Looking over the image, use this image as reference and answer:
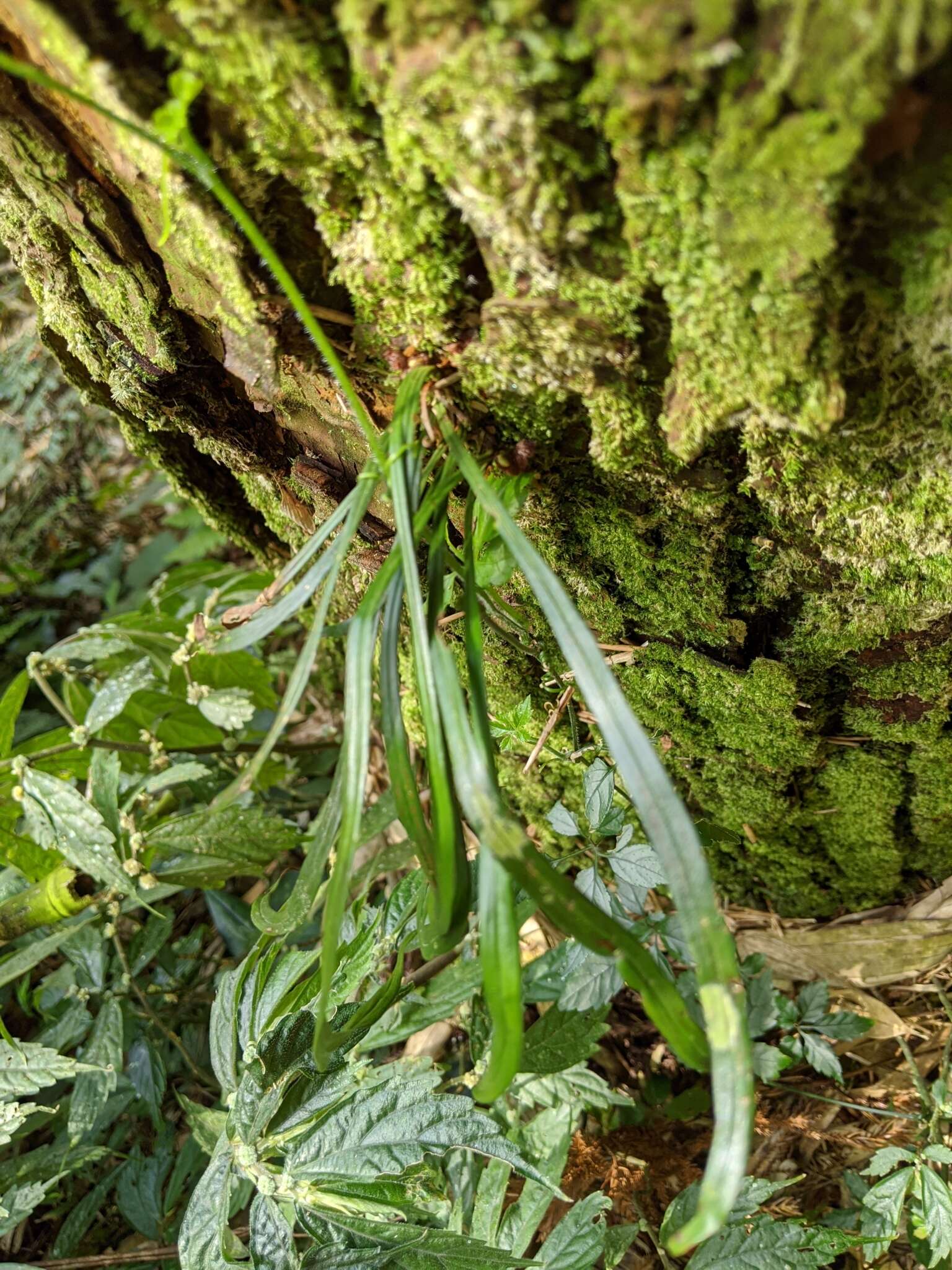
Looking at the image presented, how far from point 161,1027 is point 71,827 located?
1.67 feet

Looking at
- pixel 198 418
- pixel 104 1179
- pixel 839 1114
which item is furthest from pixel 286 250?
pixel 104 1179

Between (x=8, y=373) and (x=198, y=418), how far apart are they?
288 centimetres

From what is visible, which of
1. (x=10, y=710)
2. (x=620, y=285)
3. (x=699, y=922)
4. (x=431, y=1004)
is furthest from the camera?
(x=10, y=710)

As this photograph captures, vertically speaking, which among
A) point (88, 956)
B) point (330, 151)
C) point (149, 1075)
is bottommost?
point (149, 1075)

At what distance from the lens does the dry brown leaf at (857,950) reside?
4.43ft

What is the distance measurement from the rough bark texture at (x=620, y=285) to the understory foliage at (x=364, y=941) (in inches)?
3.0

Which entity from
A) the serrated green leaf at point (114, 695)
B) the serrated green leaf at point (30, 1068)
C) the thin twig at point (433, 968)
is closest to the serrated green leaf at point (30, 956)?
the serrated green leaf at point (30, 1068)

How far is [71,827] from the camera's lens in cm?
128

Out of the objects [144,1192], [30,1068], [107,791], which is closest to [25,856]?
[107,791]

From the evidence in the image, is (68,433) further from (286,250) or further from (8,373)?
(286,250)

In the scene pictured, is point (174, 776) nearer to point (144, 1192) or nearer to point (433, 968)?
point (433, 968)

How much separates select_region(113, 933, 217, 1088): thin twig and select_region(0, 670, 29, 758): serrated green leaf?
0.38 m

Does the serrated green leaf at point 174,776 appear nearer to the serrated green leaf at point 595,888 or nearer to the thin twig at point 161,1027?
the thin twig at point 161,1027

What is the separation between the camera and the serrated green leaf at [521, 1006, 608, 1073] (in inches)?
39.5
